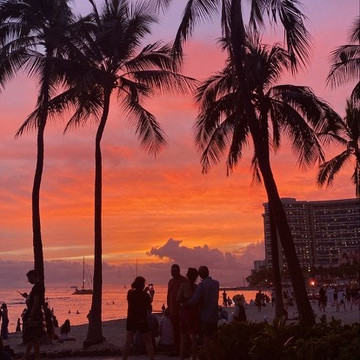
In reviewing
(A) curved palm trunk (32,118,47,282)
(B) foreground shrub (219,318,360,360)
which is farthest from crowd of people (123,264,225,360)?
(A) curved palm trunk (32,118,47,282)

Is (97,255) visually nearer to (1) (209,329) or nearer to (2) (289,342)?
(1) (209,329)

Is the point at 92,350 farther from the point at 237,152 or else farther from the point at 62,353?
the point at 237,152

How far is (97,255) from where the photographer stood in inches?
593

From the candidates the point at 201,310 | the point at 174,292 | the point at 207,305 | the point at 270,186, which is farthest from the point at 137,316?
the point at 270,186

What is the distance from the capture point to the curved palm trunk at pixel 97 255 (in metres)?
14.4

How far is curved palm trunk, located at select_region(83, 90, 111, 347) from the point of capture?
565 inches

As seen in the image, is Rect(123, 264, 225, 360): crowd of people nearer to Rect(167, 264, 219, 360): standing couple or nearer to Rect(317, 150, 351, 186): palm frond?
Rect(167, 264, 219, 360): standing couple

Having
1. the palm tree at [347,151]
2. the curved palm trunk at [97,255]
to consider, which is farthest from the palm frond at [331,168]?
the curved palm trunk at [97,255]

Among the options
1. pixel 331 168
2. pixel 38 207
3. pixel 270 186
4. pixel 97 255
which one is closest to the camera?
pixel 270 186

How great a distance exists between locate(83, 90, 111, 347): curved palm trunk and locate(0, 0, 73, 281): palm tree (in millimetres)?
1726

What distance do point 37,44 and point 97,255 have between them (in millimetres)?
6900

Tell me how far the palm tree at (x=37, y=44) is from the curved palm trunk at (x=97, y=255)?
5.66ft

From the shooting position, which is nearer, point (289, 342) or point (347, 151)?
point (289, 342)

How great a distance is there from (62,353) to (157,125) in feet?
25.9
